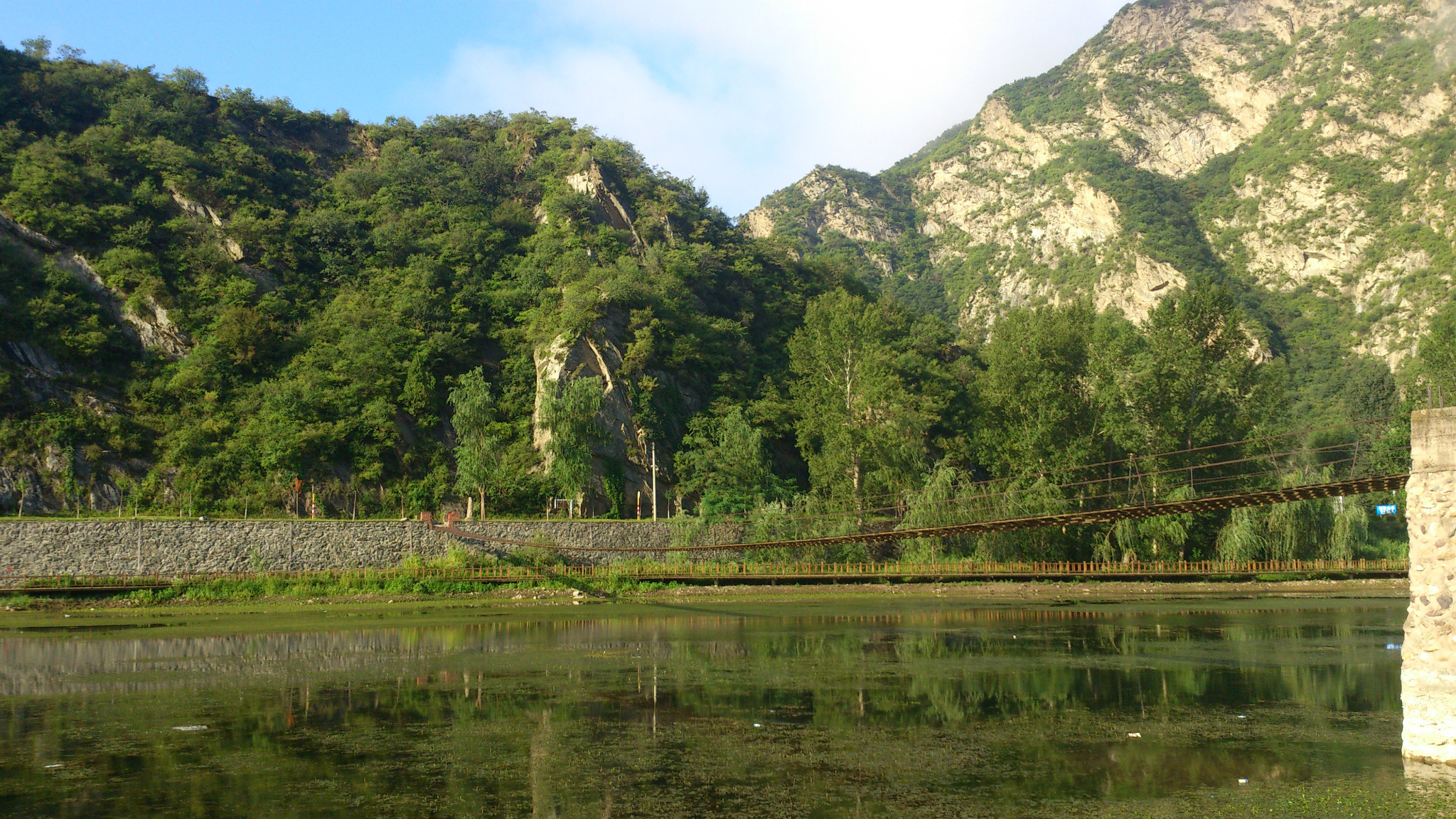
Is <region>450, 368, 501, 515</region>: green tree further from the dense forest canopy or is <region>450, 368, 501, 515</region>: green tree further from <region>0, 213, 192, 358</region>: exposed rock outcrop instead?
<region>0, 213, 192, 358</region>: exposed rock outcrop

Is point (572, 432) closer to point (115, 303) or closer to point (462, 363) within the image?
point (462, 363)

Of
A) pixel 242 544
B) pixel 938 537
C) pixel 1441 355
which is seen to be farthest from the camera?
pixel 1441 355

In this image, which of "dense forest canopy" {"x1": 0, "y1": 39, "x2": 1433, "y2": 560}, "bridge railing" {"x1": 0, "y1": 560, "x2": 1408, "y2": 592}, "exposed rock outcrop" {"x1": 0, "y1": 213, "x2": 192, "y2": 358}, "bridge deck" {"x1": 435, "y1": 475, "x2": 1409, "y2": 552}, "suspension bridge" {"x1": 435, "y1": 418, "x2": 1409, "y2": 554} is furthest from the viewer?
"exposed rock outcrop" {"x1": 0, "y1": 213, "x2": 192, "y2": 358}

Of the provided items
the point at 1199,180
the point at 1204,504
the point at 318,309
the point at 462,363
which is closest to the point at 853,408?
the point at 462,363

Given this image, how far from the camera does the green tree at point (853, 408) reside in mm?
46000

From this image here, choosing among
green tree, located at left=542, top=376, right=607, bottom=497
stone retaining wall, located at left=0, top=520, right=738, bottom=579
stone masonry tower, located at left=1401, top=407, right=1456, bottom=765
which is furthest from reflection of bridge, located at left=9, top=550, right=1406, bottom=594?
stone masonry tower, located at left=1401, top=407, right=1456, bottom=765

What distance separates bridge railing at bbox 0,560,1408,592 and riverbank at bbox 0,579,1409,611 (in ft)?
1.29

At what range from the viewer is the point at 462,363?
50.1m

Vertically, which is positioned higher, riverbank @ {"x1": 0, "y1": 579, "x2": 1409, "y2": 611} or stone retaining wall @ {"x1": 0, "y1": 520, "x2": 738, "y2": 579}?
stone retaining wall @ {"x1": 0, "y1": 520, "x2": 738, "y2": 579}

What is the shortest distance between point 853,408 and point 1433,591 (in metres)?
38.2

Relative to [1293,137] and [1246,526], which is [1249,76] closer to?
[1293,137]

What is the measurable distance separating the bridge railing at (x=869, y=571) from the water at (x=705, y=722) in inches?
332

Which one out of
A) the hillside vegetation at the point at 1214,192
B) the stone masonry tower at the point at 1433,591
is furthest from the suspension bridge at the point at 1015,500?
the hillside vegetation at the point at 1214,192

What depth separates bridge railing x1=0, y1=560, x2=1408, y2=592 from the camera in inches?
1395
